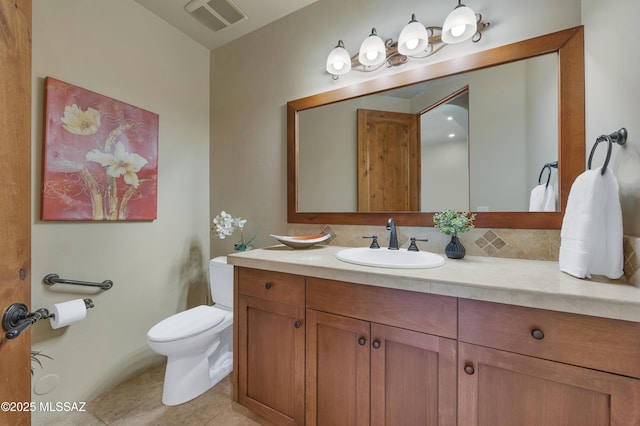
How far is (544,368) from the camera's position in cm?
77

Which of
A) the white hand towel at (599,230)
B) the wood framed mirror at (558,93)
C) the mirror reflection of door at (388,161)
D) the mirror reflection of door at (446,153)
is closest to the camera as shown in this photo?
the white hand towel at (599,230)

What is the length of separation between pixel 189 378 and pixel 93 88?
6.23 ft

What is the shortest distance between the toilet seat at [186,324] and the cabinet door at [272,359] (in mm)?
343

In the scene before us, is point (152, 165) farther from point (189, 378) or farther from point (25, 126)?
point (189, 378)

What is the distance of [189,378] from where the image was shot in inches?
62.7

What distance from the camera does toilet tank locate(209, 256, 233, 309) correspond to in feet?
6.11

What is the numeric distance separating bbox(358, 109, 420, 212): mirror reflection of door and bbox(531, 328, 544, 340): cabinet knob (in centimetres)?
81

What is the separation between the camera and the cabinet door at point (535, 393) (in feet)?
2.31

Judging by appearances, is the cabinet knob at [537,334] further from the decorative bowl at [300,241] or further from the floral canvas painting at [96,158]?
the floral canvas painting at [96,158]

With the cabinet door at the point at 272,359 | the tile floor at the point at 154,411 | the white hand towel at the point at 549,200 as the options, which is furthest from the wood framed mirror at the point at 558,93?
the tile floor at the point at 154,411

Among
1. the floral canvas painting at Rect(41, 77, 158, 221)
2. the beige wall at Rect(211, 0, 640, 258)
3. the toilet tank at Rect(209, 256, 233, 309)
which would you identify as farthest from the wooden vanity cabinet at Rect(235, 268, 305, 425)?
the floral canvas painting at Rect(41, 77, 158, 221)

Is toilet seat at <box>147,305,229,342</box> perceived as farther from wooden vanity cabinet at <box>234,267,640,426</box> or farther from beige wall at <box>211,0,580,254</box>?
beige wall at <box>211,0,580,254</box>

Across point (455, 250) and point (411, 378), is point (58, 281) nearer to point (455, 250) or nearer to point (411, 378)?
point (411, 378)

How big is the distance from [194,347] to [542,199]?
2044mm
